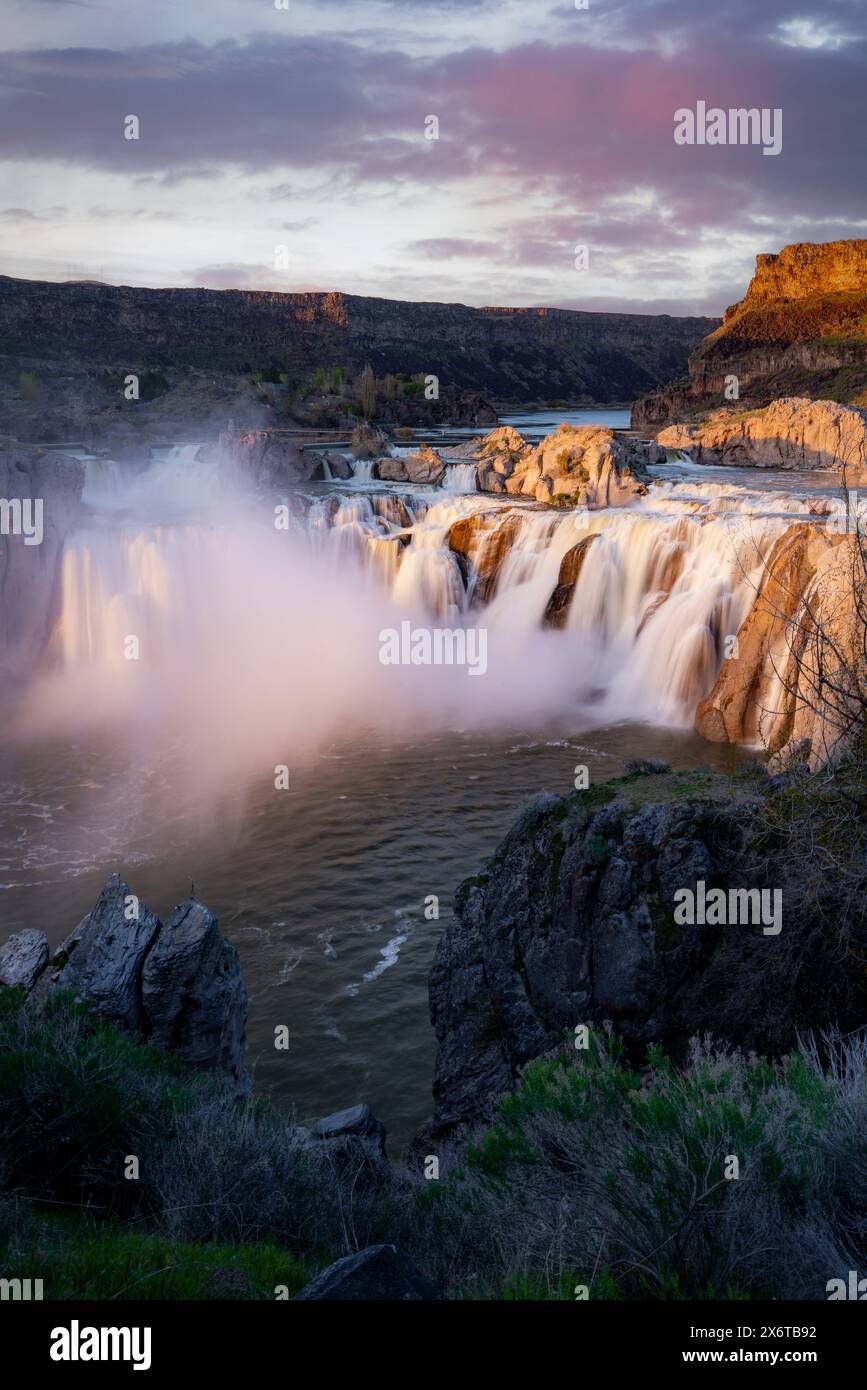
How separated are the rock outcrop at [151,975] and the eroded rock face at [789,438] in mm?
46449

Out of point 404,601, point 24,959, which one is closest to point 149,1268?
point 24,959

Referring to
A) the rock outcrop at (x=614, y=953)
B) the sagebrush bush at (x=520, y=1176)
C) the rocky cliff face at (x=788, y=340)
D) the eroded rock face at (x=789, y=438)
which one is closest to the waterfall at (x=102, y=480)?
the eroded rock face at (x=789, y=438)

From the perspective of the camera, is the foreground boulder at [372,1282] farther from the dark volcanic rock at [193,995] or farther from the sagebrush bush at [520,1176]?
the dark volcanic rock at [193,995]

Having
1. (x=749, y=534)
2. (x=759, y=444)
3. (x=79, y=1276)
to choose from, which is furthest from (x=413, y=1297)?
(x=759, y=444)

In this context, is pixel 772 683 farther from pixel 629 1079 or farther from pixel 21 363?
pixel 21 363

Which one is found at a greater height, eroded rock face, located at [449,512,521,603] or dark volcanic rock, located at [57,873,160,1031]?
eroded rock face, located at [449,512,521,603]

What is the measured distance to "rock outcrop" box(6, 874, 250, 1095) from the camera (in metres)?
11.1

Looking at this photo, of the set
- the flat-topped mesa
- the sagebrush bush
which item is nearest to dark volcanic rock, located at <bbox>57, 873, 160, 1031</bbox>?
the sagebrush bush

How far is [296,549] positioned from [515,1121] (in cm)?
3512

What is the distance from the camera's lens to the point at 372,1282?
17.8ft

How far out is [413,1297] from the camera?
→ 5.49 meters

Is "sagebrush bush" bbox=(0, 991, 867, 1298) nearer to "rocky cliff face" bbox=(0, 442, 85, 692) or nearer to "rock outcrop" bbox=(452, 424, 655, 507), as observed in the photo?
"rocky cliff face" bbox=(0, 442, 85, 692)

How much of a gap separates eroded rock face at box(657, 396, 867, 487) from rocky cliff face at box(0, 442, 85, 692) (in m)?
37.7
